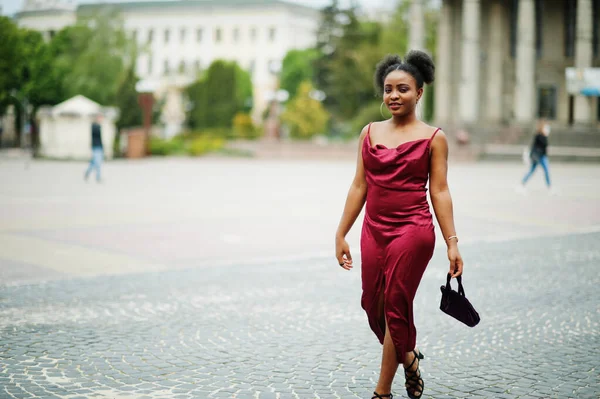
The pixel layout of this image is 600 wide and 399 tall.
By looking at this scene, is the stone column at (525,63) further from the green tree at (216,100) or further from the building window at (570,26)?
the green tree at (216,100)

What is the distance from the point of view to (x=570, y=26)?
60406 millimetres

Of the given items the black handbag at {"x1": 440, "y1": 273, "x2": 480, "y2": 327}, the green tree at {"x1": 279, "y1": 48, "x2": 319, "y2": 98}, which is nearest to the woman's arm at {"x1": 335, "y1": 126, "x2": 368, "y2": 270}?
the black handbag at {"x1": 440, "y1": 273, "x2": 480, "y2": 327}

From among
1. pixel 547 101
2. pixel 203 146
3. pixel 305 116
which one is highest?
pixel 547 101

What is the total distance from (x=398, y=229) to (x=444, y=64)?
5824 cm

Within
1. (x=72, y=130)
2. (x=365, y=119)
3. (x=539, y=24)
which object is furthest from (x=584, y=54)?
(x=72, y=130)

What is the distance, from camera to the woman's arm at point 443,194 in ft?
14.5

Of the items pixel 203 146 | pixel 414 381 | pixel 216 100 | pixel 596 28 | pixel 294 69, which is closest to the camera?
pixel 414 381

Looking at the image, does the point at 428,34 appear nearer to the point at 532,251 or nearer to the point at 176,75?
the point at 176,75

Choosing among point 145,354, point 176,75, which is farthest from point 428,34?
point 145,354

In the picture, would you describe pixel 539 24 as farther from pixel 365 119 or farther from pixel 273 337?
pixel 273 337

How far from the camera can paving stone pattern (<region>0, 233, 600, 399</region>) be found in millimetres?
5211

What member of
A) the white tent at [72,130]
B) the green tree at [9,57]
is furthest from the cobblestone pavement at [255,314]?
the green tree at [9,57]

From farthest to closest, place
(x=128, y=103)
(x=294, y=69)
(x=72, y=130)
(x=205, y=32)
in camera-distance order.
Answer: (x=205, y=32) < (x=294, y=69) < (x=128, y=103) < (x=72, y=130)

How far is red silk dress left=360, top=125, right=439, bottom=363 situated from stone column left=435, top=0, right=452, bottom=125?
56.8 meters
